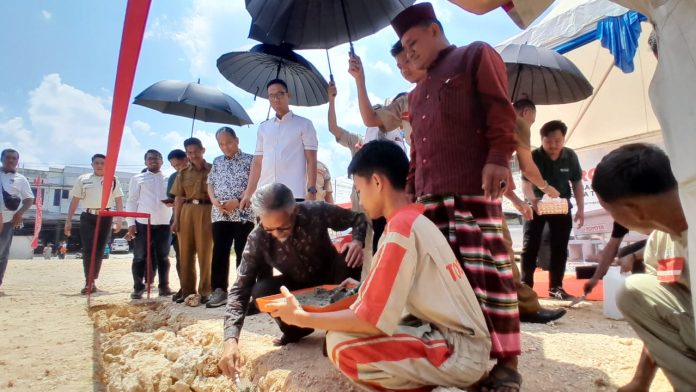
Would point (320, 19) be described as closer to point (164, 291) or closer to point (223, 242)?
point (223, 242)

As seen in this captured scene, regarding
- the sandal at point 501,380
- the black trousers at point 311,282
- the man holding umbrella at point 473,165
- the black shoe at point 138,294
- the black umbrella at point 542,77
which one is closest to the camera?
the sandal at point 501,380

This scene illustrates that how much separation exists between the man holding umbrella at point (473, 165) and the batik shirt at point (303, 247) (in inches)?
36.7

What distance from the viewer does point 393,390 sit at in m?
1.30

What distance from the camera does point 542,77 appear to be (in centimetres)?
372

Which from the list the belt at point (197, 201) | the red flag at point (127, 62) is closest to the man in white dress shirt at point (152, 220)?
the belt at point (197, 201)

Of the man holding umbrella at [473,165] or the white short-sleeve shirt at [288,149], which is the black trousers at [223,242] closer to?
the white short-sleeve shirt at [288,149]

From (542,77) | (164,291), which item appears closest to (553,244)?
(542,77)

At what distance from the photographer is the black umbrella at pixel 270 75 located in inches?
153

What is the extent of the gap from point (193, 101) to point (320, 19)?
214 cm

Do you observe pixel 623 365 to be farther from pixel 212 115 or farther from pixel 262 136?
pixel 212 115

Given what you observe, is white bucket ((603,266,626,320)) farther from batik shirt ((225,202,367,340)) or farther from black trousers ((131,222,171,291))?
black trousers ((131,222,171,291))

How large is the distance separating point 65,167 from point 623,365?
116ft

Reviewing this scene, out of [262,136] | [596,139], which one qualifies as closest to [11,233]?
[262,136]

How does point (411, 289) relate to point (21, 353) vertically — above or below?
above
